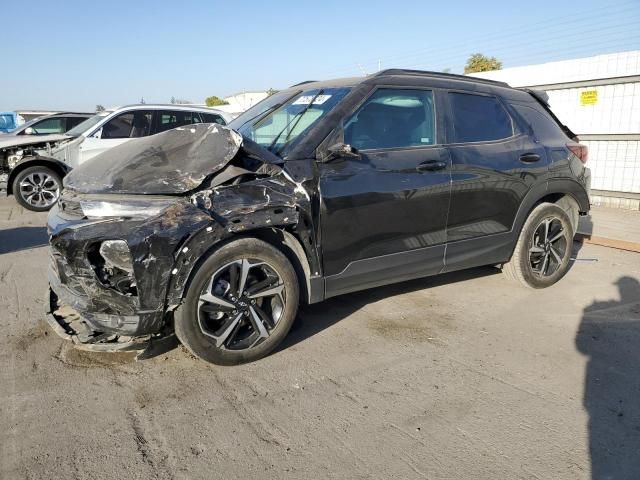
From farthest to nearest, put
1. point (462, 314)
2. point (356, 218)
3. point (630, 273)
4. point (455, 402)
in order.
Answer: point (630, 273), point (462, 314), point (356, 218), point (455, 402)

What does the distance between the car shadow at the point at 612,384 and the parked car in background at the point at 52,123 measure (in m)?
10.8

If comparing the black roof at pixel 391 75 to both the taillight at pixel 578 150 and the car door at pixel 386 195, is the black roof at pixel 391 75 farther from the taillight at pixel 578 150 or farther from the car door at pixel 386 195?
the taillight at pixel 578 150

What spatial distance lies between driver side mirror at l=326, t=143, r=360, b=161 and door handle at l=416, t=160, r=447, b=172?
2.33 ft

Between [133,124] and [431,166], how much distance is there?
7287mm

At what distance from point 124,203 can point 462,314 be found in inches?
119

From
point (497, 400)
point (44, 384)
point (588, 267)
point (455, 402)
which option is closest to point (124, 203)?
point (44, 384)

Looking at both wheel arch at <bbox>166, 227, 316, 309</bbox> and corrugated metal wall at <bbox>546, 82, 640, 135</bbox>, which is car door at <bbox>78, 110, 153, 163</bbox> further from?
corrugated metal wall at <bbox>546, 82, 640, 135</bbox>

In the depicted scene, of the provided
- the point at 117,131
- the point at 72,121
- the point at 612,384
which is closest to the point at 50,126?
the point at 72,121

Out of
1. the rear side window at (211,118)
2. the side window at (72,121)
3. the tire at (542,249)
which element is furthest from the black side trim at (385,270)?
the side window at (72,121)

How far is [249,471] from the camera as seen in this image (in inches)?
94.8

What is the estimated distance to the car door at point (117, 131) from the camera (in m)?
9.12

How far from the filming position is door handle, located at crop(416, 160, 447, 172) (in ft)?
13.0

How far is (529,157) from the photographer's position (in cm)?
466

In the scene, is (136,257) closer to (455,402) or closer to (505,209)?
(455,402)
